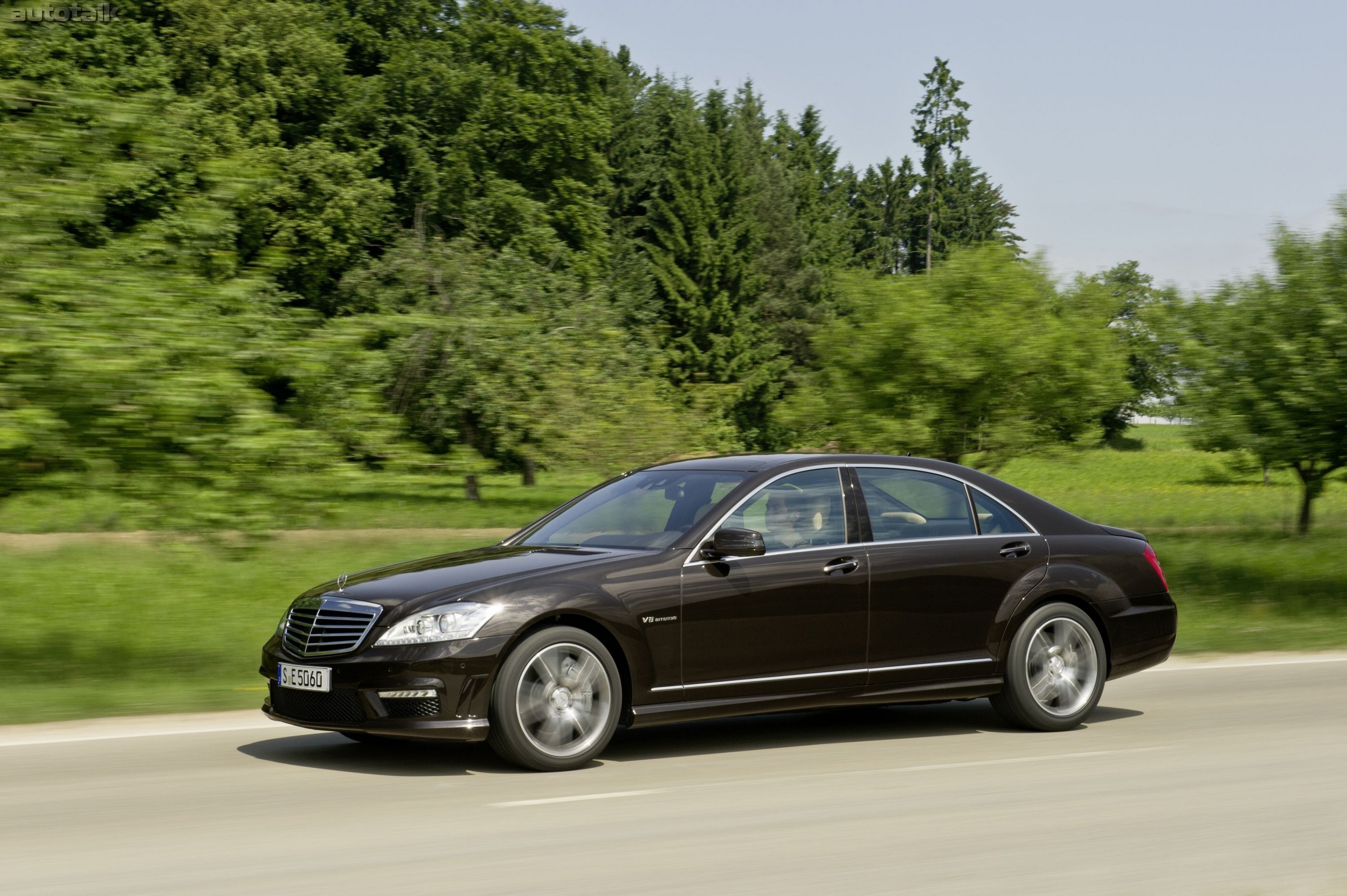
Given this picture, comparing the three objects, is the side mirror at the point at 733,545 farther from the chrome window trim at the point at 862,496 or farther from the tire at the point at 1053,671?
the tire at the point at 1053,671

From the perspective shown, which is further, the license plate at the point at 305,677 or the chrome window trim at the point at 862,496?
the chrome window trim at the point at 862,496

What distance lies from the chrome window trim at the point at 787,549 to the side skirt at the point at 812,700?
18 cm

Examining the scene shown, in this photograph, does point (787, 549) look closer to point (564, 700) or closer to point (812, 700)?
point (812, 700)

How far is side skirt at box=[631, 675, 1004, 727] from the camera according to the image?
7809mm

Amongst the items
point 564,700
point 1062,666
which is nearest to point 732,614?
point 564,700

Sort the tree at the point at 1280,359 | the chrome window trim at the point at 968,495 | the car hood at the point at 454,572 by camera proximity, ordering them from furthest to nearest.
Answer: the tree at the point at 1280,359 → the chrome window trim at the point at 968,495 → the car hood at the point at 454,572

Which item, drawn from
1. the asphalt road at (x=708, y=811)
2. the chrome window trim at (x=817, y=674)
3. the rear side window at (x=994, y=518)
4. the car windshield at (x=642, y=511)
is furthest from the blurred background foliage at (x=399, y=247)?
the rear side window at (x=994, y=518)

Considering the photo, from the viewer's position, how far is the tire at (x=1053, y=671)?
890 centimetres

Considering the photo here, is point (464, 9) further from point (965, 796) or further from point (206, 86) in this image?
point (965, 796)

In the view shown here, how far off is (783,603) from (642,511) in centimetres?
99

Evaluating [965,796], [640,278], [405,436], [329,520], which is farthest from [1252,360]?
[640,278]

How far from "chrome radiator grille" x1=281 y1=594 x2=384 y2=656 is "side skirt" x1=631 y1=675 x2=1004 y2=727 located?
1.43 m
